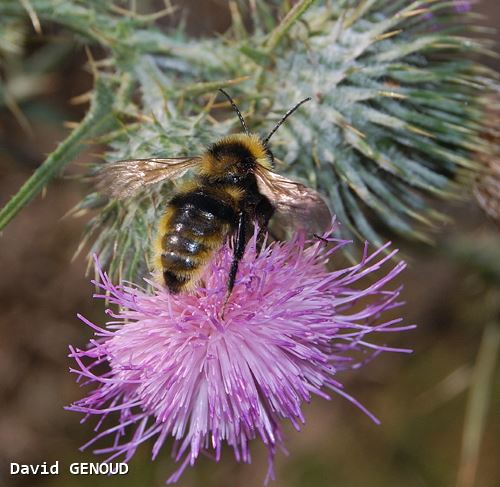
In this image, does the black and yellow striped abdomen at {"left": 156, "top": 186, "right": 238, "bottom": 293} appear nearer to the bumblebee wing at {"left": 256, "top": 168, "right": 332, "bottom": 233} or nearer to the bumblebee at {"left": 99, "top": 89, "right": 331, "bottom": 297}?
the bumblebee at {"left": 99, "top": 89, "right": 331, "bottom": 297}

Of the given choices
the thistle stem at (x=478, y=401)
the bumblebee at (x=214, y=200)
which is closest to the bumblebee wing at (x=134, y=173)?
the bumblebee at (x=214, y=200)

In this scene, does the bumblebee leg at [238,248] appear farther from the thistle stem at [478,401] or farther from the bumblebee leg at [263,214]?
the thistle stem at [478,401]

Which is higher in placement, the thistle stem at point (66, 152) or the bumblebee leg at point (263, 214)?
the bumblebee leg at point (263, 214)

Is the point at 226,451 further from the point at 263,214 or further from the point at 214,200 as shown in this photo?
the point at 214,200

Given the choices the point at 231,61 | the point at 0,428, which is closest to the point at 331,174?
the point at 231,61

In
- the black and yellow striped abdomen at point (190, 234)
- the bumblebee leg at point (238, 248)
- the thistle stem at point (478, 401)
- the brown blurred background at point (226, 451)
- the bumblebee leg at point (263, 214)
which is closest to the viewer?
the black and yellow striped abdomen at point (190, 234)

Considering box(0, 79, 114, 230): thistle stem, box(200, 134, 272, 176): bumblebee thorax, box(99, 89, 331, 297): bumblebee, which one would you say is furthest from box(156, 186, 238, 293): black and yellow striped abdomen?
box(0, 79, 114, 230): thistle stem

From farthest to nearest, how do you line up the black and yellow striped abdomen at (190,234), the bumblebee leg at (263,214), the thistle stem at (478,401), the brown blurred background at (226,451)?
the brown blurred background at (226,451) → the thistle stem at (478,401) → the bumblebee leg at (263,214) → the black and yellow striped abdomen at (190,234)
